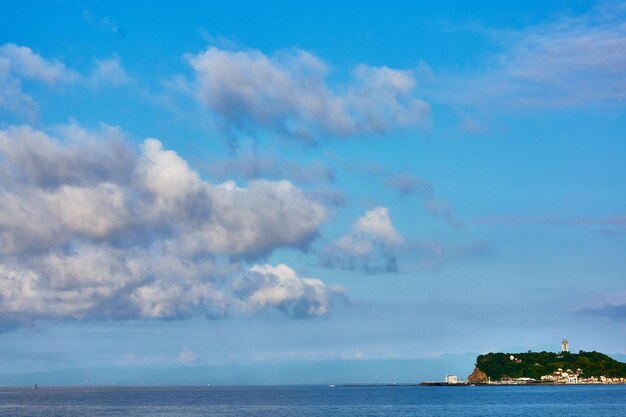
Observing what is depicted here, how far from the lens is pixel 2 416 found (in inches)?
7741

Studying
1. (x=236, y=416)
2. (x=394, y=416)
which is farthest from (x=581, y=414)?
(x=236, y=416)

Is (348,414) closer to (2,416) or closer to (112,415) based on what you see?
(112,415)

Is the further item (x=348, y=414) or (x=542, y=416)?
(x=348, y=414)

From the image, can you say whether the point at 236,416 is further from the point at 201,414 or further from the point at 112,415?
the point at 112,415

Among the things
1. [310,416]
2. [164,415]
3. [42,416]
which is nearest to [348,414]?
[310,416]

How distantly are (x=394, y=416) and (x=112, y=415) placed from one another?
2756 inches

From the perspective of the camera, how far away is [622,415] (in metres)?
185

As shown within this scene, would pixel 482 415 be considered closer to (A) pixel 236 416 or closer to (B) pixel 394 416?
(B) pixel 394 416

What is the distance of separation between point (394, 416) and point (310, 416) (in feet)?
67.0

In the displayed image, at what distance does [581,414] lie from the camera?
623ft

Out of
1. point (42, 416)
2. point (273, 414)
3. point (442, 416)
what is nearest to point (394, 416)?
point (442, 416)

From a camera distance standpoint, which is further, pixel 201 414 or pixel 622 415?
pixel 201 414

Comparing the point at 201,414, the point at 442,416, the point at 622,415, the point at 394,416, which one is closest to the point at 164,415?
the point at 201,414

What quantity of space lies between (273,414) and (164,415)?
2750cm
